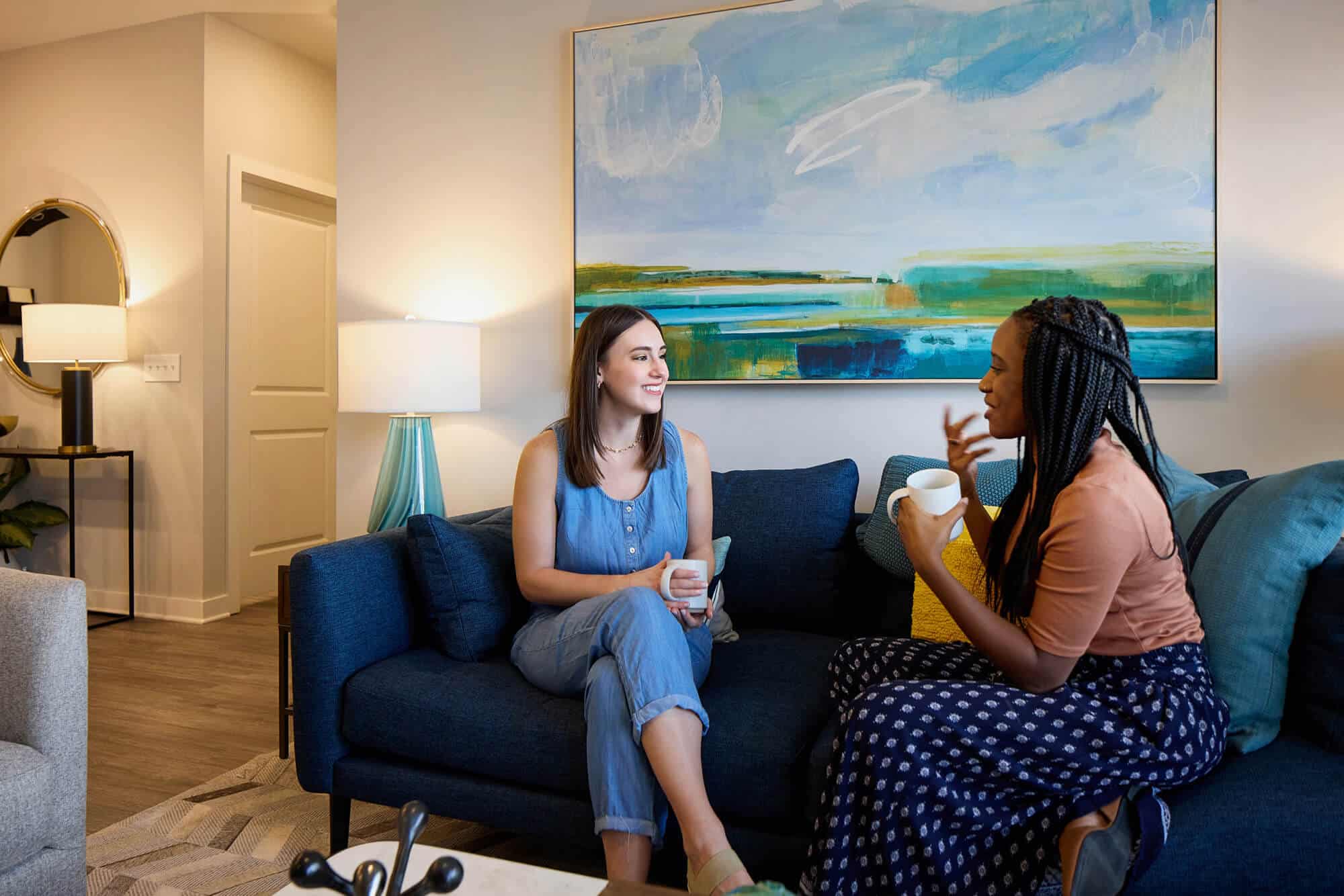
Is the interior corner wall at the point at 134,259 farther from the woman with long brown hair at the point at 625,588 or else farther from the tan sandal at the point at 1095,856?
the tan sandal at the point at 1095,856

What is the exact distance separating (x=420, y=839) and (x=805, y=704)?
3.11 ft

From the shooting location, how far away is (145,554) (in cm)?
409

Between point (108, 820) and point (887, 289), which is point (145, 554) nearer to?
point (108, 820)

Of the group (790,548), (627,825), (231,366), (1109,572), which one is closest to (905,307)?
(790,548)

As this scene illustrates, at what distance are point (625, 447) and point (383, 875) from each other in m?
1.27

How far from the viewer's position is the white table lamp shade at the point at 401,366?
105 inches

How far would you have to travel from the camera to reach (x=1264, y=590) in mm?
1494

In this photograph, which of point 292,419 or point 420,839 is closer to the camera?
point 420,839

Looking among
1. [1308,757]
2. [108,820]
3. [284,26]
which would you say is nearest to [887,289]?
[1308,757]

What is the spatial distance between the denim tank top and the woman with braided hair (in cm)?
65

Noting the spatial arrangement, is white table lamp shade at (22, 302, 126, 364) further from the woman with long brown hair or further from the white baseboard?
the woman with long brown hair

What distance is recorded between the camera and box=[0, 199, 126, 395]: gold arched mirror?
13.5 ft

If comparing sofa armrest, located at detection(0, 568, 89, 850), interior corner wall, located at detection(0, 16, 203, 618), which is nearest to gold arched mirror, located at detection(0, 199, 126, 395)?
interior corner wall, located at detection(0, 16, 203, 618)

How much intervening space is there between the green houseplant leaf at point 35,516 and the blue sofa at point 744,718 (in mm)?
2889
